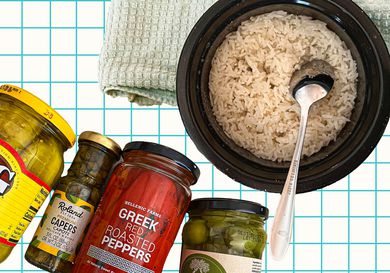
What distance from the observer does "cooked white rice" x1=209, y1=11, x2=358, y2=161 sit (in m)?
0.97

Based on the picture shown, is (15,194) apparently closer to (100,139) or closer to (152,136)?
(100,139)

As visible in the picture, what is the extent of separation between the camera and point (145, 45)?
1069mm

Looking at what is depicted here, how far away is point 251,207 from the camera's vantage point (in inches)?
37.4

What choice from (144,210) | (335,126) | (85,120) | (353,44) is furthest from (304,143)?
(85,120)

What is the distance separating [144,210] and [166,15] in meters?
0.37

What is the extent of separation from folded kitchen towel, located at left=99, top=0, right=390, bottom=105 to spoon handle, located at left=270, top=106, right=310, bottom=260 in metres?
0.27

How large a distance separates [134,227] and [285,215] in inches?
9.3

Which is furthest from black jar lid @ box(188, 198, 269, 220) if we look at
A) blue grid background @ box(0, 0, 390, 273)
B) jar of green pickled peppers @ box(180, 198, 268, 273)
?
blue grid background @ box(0, 0, 390, 273)

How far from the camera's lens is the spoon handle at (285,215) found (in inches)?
34.8

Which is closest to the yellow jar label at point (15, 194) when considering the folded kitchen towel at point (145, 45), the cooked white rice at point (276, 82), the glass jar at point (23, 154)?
the glass jar at point (23, 154)

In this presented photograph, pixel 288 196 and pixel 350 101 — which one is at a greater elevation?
pixel 350 101

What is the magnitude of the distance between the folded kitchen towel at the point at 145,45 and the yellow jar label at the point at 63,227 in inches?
8.6

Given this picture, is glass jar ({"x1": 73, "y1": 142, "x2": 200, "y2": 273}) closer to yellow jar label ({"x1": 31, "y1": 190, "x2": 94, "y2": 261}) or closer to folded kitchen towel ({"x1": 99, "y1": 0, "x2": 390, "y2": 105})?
yellow jar label ({"x1": 31, "y1": 190, "x2": 94, "y2": 261})

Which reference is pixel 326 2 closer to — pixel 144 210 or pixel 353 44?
pixel 353 44
